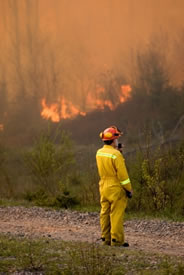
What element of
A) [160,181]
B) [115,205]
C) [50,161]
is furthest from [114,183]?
[50,161]

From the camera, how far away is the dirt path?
10.2m

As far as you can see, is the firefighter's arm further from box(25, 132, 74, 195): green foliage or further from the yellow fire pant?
box(25, 132, 74, 195): green foliage

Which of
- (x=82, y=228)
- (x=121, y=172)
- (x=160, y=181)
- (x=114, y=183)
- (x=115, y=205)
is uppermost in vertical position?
(x=121, y=172)

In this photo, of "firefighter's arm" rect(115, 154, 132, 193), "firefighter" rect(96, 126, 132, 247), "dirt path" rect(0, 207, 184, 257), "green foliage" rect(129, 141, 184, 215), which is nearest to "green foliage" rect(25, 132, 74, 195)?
"dirt path" rect(0, 207, 184, 257)

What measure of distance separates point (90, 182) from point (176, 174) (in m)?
3.15

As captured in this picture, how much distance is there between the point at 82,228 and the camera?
1216cm

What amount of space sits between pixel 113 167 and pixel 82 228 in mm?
3302

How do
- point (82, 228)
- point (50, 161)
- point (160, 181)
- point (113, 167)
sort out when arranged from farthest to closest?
1. point (50, 161)
2. point (160, 181)
3. point (82, 228)
4. point (113, 167)

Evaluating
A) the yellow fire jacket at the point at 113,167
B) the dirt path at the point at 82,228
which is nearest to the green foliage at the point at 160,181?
the dirt path at the point at 82,228

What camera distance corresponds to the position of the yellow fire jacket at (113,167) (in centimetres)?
929

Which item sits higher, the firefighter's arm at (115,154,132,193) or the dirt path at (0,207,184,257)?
the firefighter's arm at (115,154,132,193)

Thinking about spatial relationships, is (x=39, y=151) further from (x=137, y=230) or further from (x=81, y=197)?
(x=137, y=230)

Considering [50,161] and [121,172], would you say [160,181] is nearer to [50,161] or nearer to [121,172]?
[50,161]

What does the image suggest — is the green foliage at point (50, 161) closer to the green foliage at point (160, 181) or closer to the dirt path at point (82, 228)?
the dirt path at point (82, 228)
